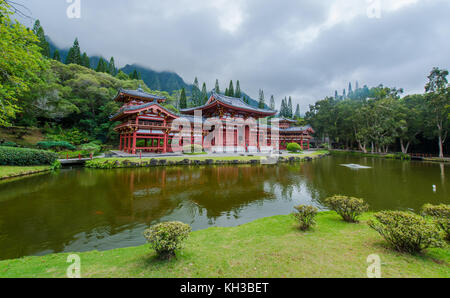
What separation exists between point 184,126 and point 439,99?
111 ft

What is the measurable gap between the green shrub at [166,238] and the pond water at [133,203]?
5.19 feet

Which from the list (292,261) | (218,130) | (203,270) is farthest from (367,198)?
(218,130)

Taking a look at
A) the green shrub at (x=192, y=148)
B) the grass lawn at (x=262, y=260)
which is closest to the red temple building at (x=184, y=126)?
the green shrub at (x=192, y=148)

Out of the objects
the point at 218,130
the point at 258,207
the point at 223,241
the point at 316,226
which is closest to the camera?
the point at 223,241

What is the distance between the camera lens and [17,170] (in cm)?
1152

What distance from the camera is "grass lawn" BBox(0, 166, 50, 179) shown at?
35.0 ft

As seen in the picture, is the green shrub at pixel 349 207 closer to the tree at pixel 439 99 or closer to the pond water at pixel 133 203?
the pond water at pixel 133 203

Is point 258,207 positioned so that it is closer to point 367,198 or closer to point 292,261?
point 292,261

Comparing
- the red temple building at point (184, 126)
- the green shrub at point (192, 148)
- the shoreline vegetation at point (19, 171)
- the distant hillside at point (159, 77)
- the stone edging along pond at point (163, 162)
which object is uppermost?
the distant hillside at point (159, 77)

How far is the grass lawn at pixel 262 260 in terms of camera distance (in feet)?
8.58

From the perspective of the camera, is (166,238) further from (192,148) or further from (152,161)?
(192,148)

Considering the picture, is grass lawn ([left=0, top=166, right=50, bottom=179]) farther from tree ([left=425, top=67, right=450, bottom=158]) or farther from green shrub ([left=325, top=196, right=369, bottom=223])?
tree ([left=425, top=67, right=450, bottom=158])
